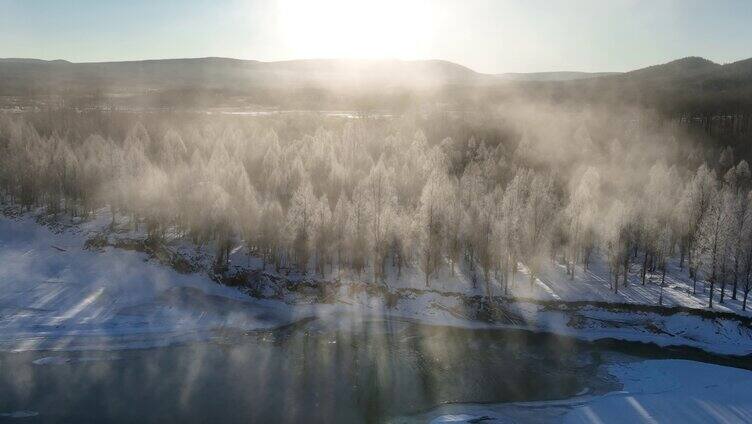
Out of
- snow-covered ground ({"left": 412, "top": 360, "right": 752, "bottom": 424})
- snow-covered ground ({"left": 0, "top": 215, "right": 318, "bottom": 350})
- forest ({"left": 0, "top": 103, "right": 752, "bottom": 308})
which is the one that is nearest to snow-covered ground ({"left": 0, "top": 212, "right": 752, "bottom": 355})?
snow-covered ground ({"left": 0, "top": 215, "right": 318, "bottom": 350})

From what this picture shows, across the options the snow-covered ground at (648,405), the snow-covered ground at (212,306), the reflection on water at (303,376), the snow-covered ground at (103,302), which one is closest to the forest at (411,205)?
the snow-covered ground at (212,306)

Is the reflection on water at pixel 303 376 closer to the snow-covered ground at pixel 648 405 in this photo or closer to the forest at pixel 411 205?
the snow-covered ground at pixel 648 405

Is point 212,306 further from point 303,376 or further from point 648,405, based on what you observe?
point 648,405

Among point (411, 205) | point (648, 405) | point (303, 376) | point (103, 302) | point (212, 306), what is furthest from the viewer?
point (411, 205)

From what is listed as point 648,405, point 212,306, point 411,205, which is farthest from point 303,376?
point 411,205

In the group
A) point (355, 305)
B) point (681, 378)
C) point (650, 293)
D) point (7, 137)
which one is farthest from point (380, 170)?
point (7, 137)
